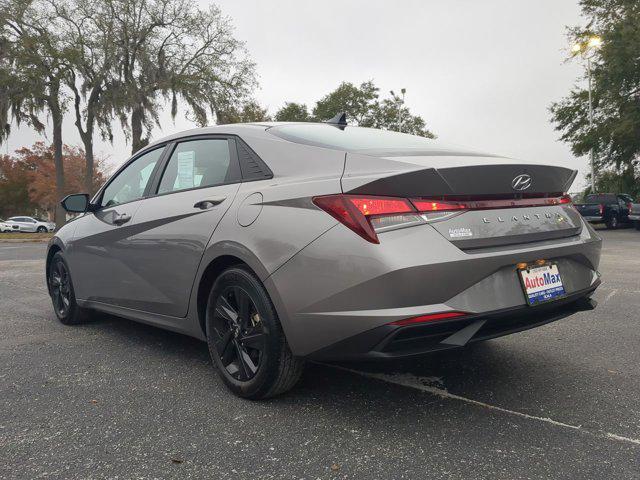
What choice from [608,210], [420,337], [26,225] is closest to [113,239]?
[420,337]

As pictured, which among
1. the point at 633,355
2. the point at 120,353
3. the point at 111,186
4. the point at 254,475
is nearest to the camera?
the point at 254,475

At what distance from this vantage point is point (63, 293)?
5023mm

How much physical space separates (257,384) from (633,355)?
2.55m

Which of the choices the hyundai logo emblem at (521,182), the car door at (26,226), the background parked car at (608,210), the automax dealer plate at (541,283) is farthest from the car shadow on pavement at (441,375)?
the car door at (26,226)

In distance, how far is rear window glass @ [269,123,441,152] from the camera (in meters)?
2.89

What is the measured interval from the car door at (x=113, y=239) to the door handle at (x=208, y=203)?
→ 83 cm

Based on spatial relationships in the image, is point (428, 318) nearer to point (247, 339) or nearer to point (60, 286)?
point (247, 339)

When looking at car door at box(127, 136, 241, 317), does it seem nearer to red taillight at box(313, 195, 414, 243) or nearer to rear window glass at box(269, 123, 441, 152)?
rear window glass at box(269, 123, 441, 152)

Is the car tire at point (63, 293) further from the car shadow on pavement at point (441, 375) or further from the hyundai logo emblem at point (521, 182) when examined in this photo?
the hyundai logo emblem at point (521, 182)

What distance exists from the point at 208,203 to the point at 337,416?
1.40 metres

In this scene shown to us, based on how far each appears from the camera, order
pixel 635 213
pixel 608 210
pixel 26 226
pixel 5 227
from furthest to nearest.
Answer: pixel 26 226
pixel 5 227
pixel 608 210
pixel 635 213

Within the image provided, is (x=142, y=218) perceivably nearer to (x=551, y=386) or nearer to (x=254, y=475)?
(x=254, y=475)

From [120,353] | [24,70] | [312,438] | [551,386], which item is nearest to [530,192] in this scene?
[551,386]

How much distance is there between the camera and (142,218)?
374cm
